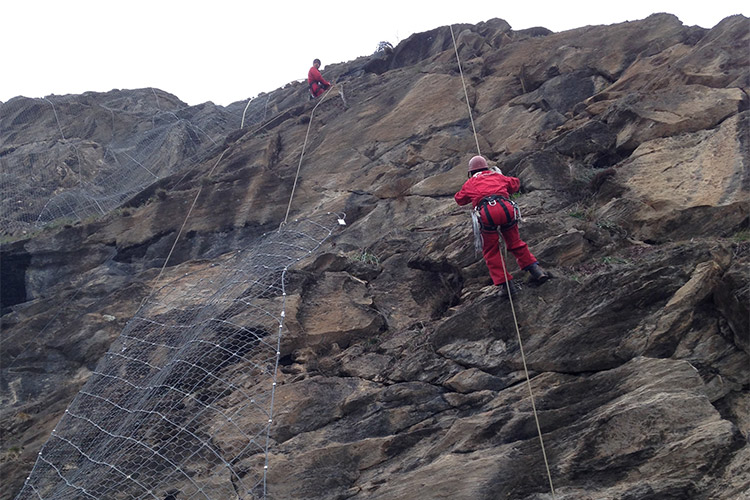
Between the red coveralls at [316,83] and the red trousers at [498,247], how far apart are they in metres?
10.2

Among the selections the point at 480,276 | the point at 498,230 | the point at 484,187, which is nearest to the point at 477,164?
the point at 484,187

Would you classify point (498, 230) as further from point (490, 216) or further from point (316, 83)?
point (316, 83)

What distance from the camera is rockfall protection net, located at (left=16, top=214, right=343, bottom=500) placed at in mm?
7324

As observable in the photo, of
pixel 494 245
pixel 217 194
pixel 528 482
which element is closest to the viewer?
pixel 528 482

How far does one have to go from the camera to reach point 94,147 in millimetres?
18203

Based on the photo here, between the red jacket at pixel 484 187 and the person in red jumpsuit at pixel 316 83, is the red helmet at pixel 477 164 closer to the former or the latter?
the red jacket at pixel 484 187

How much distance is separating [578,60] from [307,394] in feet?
28.8

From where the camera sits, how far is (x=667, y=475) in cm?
563

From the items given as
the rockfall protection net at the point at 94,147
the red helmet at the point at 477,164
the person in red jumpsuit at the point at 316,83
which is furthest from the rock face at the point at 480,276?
the person in red jumpsuit at the point at 316,83

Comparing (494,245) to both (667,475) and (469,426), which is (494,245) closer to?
(469,426)

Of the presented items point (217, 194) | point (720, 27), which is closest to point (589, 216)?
point (720, 27)

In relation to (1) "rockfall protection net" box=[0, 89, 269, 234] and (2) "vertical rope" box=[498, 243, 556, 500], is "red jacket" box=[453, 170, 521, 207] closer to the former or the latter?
(2) "vertical rope" box=[498, 243, 556, 500]

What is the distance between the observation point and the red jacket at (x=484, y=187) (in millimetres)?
7766

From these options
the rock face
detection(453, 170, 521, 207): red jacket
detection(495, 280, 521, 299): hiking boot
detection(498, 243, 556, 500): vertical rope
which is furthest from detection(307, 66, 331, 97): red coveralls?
detection(495, 280, 521, 299): hiking boot
